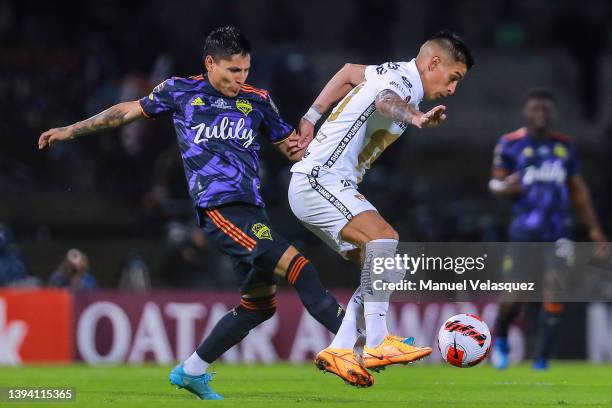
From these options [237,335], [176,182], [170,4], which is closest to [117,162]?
[176,182]

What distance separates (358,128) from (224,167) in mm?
839

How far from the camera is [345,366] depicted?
285 inches

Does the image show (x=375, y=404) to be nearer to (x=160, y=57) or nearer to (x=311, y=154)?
(x=311, y=154)

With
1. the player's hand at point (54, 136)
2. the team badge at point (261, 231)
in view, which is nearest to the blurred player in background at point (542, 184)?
the team badge at point (261, 231)

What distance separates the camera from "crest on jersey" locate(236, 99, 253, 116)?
801cm

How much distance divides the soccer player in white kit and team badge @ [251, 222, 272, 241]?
10.7 inches

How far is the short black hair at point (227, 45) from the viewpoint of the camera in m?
7.89

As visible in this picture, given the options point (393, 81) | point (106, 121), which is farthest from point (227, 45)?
point (393, 81)

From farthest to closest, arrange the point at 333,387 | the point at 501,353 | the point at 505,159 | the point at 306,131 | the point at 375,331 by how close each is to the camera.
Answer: the point at 505,159 → the point at 501,353 → the point at 333,387 → the point at 306,131 → the point at 375,331

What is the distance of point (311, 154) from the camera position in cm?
788

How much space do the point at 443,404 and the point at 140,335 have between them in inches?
298

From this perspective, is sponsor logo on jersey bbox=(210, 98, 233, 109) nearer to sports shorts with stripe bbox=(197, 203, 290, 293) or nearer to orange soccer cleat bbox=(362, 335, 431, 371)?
sports shorts with stripe bbox=(197, 203, 290, 293)

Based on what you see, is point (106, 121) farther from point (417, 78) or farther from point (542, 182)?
point (542, 182)

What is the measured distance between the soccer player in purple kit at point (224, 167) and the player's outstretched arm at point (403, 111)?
3.13 ft
